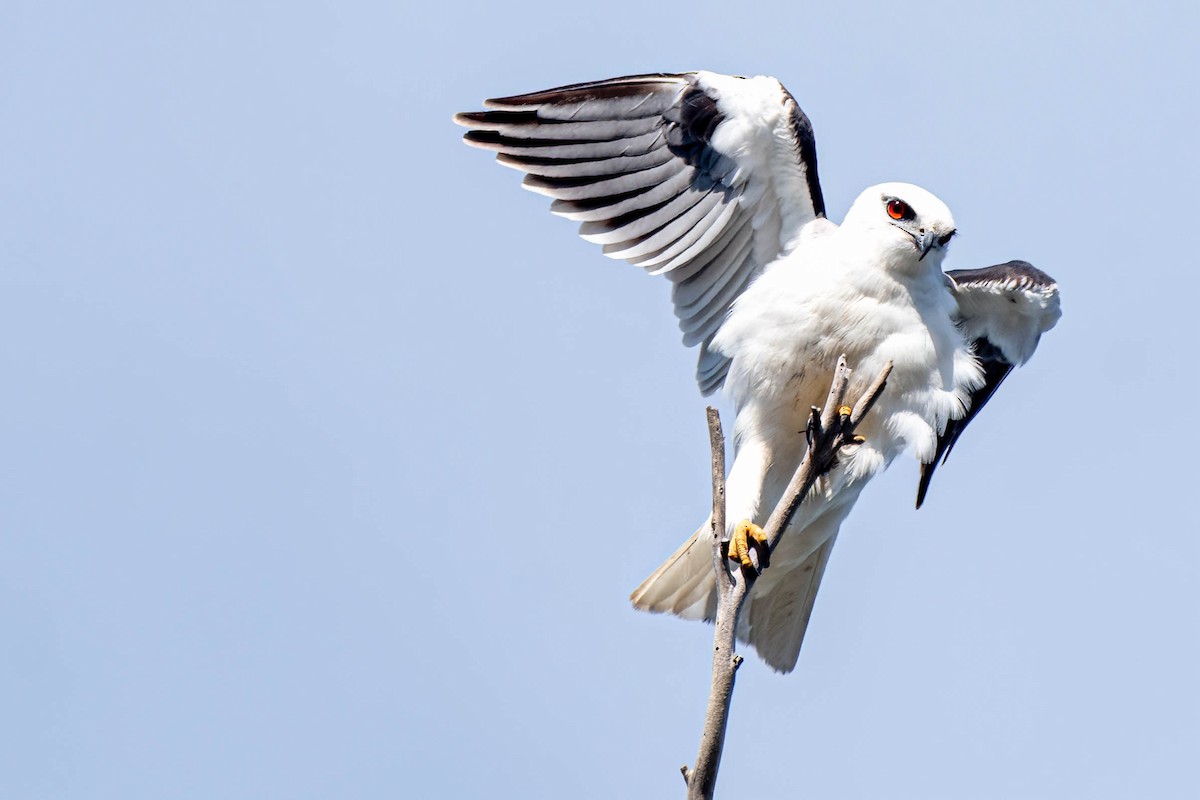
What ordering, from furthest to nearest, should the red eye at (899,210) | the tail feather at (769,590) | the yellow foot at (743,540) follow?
the tail feather at (769,590)
the red eye at (899,210)
the yellow foot at (743,540)

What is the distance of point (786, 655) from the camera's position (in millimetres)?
6086

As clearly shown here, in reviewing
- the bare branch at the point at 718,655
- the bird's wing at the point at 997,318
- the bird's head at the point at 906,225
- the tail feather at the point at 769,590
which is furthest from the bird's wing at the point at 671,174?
the bare branch at the point at 718,655

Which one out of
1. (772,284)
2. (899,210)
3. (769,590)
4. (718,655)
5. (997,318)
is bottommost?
(718,655)

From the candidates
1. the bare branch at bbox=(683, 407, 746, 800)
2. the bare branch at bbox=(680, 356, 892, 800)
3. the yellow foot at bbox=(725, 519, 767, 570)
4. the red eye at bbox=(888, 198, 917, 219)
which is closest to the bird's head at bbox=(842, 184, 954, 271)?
the red eye at bbox=(888, 198, 917, 219)

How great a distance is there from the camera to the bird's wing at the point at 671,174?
5934mm

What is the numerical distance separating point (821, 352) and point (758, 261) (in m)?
0.81

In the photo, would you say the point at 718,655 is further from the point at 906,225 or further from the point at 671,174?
the point at 671,174

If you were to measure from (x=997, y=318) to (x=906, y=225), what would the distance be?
2.96ft

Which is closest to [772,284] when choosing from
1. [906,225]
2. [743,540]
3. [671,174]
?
[906,225]

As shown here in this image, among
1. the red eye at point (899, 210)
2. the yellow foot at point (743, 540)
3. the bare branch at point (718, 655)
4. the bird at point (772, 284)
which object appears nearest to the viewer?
the bare branch at point (718, 655)

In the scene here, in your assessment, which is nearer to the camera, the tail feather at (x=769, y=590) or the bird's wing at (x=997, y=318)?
the tail feather at (x=769, y=590)

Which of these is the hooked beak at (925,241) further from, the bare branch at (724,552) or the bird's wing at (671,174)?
the bare branch at (724,552)

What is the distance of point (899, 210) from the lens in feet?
18.5

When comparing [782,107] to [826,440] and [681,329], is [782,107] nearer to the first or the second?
[681,329]
